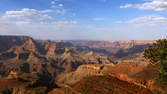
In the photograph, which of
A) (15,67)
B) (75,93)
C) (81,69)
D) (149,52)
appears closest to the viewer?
(149,52)

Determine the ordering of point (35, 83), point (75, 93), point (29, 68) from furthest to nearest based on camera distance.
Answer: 1. point (29, 68)
2. point (35, 83)
3. point (75, 93)

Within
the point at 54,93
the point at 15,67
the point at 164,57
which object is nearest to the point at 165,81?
the point at 164,57

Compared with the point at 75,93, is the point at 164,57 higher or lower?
higher

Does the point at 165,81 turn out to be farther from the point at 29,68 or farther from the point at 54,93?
the point at 29,68

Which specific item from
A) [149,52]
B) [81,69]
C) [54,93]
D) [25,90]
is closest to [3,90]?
[25,90]

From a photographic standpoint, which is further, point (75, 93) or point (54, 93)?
point (54, 93)

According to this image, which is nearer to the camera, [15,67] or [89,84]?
[89,84]

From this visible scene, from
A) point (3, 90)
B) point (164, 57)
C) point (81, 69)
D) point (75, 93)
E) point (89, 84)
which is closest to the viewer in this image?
point (164, 57)

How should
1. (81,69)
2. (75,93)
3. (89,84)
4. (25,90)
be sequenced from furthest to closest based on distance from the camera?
(81,69)
(25,90)
(89,84)
(75,93)

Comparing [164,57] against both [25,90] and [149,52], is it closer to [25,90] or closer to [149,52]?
[149,52]

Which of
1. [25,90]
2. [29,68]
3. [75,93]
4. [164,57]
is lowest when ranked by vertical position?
[29,68]
